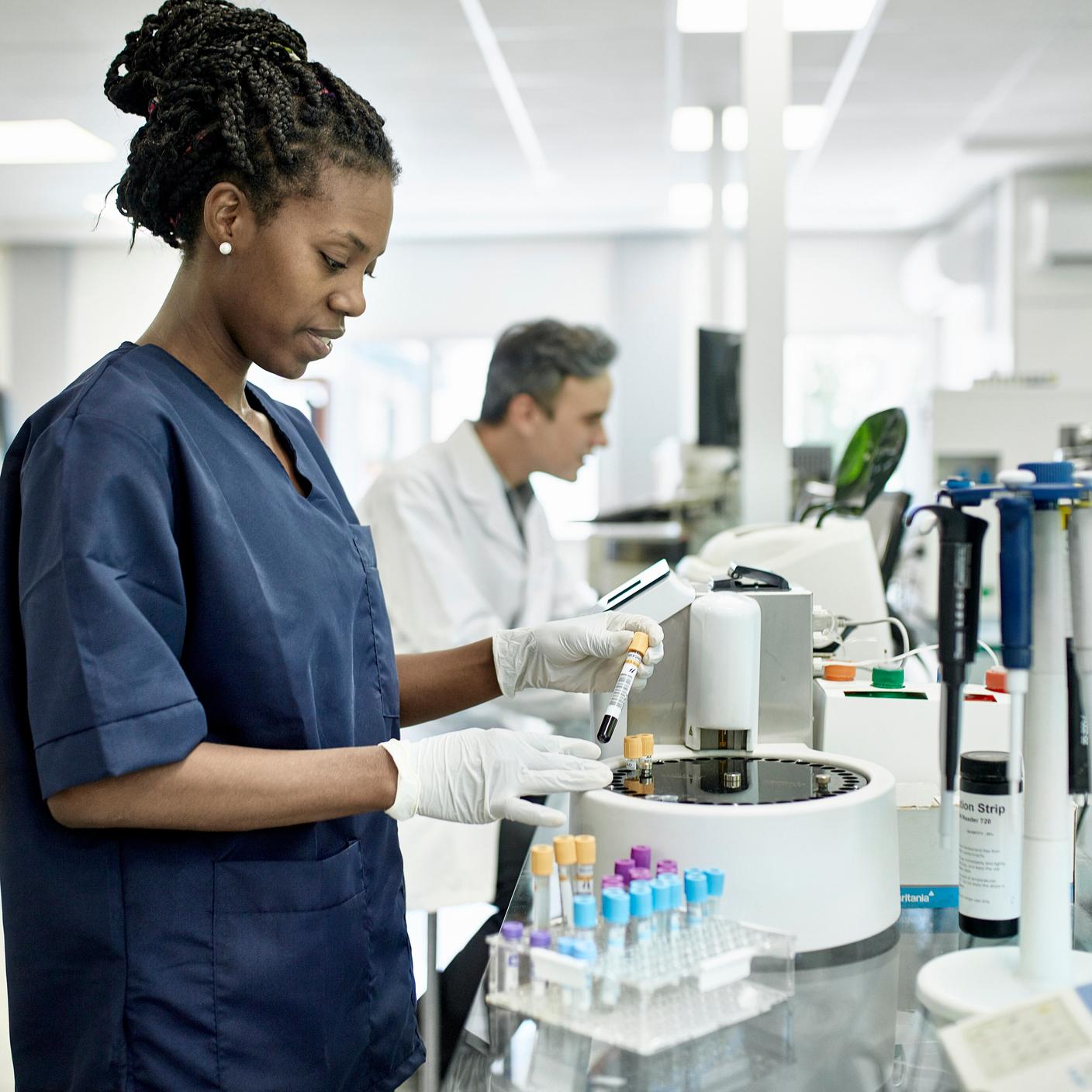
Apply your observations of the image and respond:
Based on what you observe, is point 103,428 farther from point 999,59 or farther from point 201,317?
point 999,59

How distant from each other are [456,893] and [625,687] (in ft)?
3.58

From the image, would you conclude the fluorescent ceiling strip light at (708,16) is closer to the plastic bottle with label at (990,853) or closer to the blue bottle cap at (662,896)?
the plastic bottle with label at (990,853)

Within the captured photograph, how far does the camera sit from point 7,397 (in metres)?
7.82

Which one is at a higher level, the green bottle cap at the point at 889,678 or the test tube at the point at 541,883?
the green bottle cap at the point at 889,678

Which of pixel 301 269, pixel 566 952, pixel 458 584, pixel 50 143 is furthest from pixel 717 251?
pixel 566 952

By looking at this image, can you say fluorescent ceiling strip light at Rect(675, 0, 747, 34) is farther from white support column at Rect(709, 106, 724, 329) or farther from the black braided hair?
the black braided hair

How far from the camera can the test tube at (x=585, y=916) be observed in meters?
0.80

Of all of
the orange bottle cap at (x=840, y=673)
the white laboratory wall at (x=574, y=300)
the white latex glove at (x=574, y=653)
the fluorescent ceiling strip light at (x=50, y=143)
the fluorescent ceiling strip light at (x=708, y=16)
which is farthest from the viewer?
the white laboratory wall at (x=574, y=300)

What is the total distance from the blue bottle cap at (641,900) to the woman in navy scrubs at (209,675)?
185mm

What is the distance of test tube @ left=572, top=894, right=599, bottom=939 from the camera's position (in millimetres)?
799

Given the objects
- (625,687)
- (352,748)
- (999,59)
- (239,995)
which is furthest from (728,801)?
(999,59)

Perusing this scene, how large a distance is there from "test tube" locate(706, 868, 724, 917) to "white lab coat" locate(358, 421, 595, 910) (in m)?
1.18

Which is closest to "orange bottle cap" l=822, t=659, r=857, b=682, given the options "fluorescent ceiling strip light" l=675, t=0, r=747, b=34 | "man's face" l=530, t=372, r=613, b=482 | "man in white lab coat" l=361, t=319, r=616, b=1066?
"man in white lab coat" l=361, t=319, r=616, b=1066

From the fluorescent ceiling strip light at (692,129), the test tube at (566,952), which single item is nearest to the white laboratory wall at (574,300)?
the fluorescent ceiling strip light at (692,129)
